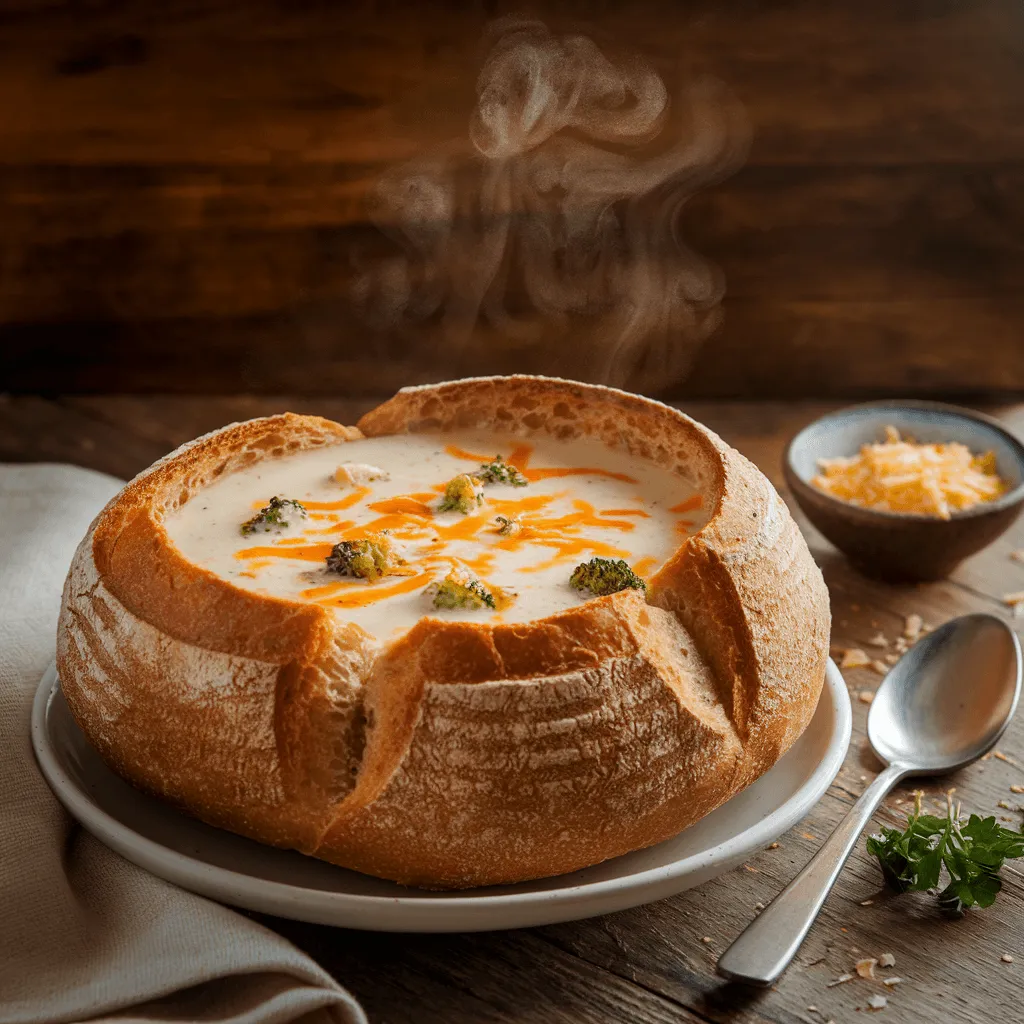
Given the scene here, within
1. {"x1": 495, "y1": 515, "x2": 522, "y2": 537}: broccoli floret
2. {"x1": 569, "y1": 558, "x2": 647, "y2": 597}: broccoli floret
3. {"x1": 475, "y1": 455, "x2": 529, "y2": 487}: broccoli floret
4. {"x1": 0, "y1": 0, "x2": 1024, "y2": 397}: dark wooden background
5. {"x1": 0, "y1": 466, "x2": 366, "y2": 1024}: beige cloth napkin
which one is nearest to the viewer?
{"x1": 0, "y1": 466, "x2": 366, "y2": 1024}: beige cloth napkin

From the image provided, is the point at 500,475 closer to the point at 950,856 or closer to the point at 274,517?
the point at 274,517

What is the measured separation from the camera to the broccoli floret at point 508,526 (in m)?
1.78

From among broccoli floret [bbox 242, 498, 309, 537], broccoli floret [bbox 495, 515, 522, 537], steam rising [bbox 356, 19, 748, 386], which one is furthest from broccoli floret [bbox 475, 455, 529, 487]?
steam rising [bbox 356, 19, 748, 386]

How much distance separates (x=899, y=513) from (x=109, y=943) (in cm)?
172

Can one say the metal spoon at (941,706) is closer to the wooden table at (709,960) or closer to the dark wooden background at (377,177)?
the wooden table at (709,960)

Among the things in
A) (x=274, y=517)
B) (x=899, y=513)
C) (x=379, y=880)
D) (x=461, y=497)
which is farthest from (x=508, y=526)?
(x=899, y=513)

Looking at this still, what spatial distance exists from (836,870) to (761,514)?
489mm

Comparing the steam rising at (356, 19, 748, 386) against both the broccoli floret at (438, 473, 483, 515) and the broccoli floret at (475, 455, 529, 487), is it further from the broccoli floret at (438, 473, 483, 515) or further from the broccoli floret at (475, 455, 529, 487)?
the broccoli floret at (438, 473, 483, 515)

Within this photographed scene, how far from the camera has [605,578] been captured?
159 centimetres

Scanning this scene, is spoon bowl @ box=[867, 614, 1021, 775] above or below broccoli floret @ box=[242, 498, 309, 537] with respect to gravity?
below

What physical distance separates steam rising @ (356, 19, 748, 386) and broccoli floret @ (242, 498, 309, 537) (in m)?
1.81

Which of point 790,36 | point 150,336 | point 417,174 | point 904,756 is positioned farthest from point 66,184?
point 904,756

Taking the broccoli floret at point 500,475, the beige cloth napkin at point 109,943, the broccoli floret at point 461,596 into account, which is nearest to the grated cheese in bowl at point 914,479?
the broccoli floret at point 500,475

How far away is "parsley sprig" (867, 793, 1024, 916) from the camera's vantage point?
64.7 inches
